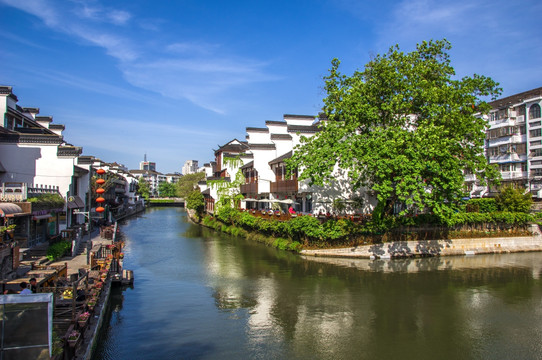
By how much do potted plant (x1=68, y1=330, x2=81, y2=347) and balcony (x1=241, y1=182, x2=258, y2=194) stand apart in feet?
109

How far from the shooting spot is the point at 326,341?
13.2 metres

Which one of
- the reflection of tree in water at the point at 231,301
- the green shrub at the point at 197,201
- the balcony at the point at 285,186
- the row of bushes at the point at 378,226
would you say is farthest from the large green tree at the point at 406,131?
the green shrub at the point at 197,201

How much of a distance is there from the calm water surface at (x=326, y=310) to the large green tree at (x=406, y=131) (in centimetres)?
549

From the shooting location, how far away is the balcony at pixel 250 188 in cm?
4330

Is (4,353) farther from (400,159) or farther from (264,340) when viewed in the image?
(400,159)

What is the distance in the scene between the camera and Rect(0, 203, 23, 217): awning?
17781 mm

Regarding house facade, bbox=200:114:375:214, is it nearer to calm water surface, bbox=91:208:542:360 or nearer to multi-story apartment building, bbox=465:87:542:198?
calm water surface, bbox=91:208:542:360

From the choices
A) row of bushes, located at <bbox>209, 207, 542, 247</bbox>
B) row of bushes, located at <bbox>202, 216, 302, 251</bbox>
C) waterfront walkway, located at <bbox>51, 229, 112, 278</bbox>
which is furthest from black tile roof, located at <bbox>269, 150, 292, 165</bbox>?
waterfront walkway, located at <bbox>51, 229, 112, 278</bbox>

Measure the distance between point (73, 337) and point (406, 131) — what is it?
21499mm

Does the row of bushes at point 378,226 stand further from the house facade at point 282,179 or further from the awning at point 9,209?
the awning at point 9,209

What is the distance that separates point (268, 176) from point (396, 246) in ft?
59.1

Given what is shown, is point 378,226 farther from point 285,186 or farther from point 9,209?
point 9,209

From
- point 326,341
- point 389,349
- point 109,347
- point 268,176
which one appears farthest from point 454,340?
point 268,176

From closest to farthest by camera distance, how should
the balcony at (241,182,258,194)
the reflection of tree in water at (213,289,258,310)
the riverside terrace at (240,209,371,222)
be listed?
1. the reflection of tree in water at (213,289,258,310)
2. the riverside terrace at (240,209,371,222)
3. the balcony at (241,182,258,194)
